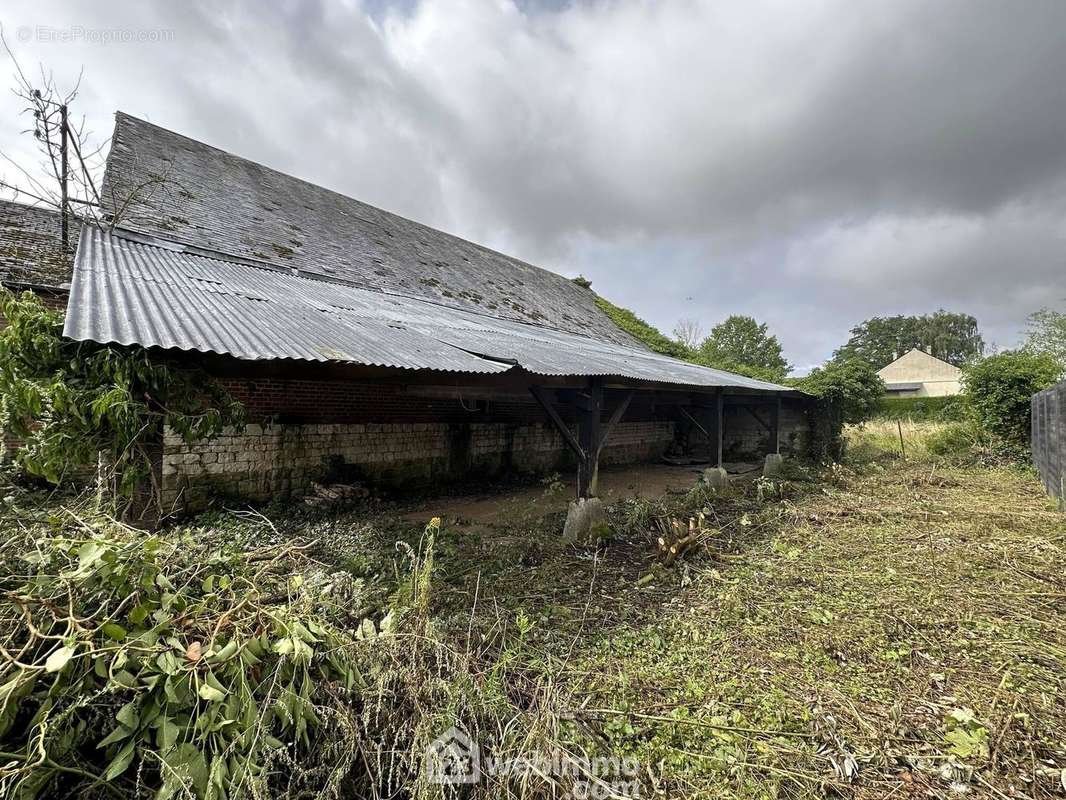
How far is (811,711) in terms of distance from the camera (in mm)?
2350

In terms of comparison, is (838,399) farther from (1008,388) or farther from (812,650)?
(812,650)

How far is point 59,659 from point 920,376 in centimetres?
5137

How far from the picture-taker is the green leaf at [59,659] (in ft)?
4.26

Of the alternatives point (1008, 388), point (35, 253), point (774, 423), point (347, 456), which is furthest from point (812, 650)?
point (1008, 388)

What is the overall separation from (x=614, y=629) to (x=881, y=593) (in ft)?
7.75

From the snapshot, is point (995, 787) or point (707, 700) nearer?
point (995, 787)

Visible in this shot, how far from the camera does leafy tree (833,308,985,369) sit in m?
47.6

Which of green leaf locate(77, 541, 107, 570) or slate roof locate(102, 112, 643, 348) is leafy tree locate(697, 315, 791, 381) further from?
green leaf locate(77, 541, 107, 570)

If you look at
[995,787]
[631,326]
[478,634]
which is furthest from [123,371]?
[631,326]

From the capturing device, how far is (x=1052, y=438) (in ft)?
22.1

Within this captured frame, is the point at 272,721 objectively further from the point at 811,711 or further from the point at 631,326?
the point at 631,326

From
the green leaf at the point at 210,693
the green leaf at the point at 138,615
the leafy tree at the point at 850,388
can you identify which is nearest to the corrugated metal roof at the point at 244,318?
the green leaf at the point at 138,615

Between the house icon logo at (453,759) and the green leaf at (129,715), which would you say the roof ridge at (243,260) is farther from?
the house icon logo at (453,759)

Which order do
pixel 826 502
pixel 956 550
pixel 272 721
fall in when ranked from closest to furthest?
pixel 272 721, pixel 956 550, pixel 826 502
